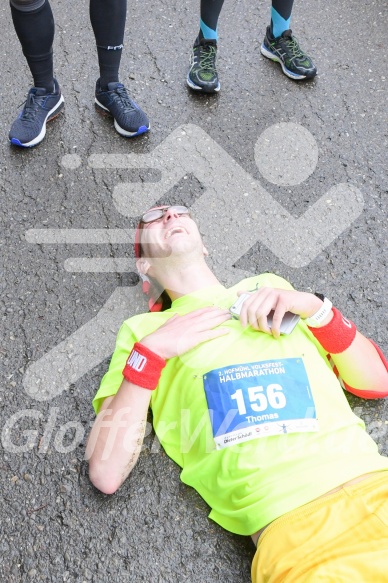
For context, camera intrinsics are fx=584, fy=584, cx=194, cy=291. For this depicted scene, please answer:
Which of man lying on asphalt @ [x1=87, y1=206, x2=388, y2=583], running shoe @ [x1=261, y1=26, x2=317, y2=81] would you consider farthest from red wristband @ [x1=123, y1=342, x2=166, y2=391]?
running shoe @ [x1=261, y1=26, x2=317, y2=81]

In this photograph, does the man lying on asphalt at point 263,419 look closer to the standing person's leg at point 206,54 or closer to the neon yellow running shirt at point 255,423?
the neon yellow running shirt at point 255,423

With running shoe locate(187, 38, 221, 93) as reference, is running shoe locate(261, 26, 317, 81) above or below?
above

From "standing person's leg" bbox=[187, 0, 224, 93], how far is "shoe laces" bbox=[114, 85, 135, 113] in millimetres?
401

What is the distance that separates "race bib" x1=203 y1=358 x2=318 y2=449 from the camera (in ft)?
5.82

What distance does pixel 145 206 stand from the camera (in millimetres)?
2805

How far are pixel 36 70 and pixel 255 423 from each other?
2.15m

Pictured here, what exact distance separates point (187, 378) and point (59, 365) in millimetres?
634

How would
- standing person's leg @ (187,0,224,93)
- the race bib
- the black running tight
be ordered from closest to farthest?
1. the race bib
2. the black running tight
3. standing person's leg @ (187,0,224,93)

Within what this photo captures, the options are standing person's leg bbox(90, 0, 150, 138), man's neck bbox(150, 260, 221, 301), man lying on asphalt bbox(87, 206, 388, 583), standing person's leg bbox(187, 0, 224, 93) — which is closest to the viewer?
man lying on asphalt bbox(87, 206, 388, 583)

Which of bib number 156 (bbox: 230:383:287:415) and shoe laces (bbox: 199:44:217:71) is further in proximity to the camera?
shoe laces (bbox: 199:44:217:71)

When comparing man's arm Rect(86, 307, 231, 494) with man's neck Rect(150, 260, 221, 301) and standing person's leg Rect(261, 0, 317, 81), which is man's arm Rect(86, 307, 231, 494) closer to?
man's neck Rect(150, 260, 221, 301)

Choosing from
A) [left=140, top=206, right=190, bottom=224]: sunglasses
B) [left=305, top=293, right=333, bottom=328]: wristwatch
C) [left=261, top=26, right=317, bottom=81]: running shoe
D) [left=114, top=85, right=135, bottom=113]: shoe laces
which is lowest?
[left=114, top=85, right=135, bottom=113]: shoe laces

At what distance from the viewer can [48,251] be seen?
2633mm

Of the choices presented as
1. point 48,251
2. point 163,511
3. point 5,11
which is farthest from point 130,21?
point 163,511
